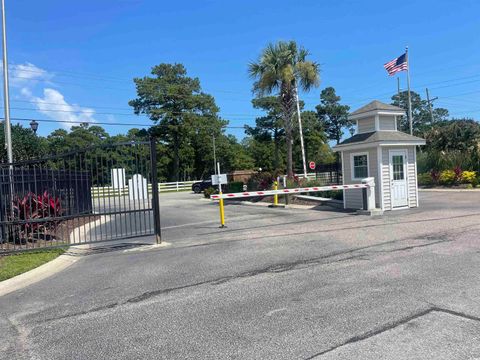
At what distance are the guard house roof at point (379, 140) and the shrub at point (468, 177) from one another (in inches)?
424

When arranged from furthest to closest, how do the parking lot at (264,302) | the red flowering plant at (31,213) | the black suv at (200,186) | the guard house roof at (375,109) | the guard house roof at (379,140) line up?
the black suv at (200,186) → the guard house roof at (375,109) → the guard house roof at (379,140) → the red flowering plant at (31,213) → the parking lot at (264,302)

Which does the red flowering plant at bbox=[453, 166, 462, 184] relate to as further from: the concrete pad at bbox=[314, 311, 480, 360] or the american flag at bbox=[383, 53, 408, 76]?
the concrete pad at bbox=[314, 311, 480, 360]

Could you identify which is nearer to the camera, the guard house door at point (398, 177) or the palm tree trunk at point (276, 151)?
the guard house door at point (398, 177)

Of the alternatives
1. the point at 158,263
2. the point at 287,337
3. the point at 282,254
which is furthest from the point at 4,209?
the point at 287,337

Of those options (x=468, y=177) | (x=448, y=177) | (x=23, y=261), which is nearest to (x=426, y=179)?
(x=448, y=177)

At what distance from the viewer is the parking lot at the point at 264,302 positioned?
169 inches

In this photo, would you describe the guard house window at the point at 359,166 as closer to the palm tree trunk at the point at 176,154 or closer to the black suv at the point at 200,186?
the black suv at the point at 200,186

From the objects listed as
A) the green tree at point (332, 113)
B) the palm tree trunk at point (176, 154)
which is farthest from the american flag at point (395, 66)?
the green tree at point (332, 113)

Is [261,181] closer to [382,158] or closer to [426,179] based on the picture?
[382,158]

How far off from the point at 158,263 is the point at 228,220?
733 cm

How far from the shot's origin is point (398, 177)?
16656mm

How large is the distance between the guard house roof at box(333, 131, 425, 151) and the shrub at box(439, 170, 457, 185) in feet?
36.9

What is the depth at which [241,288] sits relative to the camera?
6359mm

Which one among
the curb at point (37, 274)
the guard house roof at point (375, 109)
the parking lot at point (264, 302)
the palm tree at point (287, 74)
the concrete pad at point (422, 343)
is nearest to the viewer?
the concrete pad at point (422, 343)
